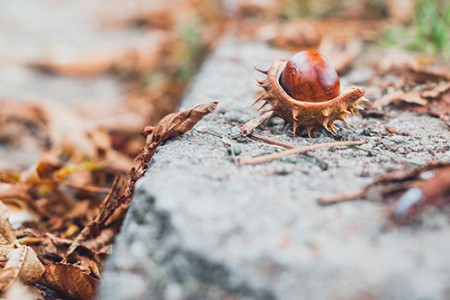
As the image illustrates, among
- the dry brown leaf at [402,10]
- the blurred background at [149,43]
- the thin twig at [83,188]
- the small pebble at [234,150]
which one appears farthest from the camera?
the dry brown leaf at [402,10]

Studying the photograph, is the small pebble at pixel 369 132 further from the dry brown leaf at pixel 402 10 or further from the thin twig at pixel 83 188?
the dry brown leaf at pixel 402 10

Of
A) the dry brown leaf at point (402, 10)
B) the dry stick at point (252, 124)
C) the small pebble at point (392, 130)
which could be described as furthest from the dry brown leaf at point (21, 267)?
the dry brown leaf at point (402, 10)

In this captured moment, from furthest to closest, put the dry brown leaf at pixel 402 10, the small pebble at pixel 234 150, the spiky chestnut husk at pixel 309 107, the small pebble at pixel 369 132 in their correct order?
the dry brown leaf at pixel 402 10, the small pebble at pixel 369 132, the spiky chestnut husk at pixel 309 107, the small pebble at pixel 234 150

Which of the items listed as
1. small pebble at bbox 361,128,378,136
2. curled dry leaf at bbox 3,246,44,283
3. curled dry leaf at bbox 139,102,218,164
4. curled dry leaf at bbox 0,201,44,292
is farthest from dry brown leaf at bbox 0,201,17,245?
small pebble at bbox 361,128,378,136

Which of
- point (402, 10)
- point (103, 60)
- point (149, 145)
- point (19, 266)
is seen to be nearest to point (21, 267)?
point (19, 266)

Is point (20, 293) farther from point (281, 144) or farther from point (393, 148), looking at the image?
point (393, 148)

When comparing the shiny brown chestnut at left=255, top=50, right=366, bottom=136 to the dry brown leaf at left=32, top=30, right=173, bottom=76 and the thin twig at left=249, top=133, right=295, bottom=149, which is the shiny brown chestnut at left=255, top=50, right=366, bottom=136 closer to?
the thin twig at left=249, top=133, right=295, bottom=149
